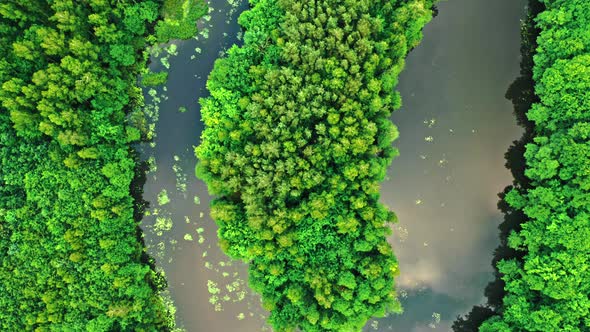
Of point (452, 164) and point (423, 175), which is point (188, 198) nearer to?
point (423, 175)

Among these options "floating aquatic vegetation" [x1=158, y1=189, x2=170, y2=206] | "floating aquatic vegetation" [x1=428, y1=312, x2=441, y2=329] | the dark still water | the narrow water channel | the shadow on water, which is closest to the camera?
→ the shadow on water

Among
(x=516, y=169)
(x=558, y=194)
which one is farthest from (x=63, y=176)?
(x=558, y=194)

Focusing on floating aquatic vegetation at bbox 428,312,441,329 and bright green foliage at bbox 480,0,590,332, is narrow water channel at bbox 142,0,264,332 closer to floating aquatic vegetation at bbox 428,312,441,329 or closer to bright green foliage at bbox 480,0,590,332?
floating aquatic vegetation at bbox 428,312,441,329

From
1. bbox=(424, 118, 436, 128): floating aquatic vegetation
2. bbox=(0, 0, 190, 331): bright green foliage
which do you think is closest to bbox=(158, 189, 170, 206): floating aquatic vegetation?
bbox=(0, 0, 190, 331): bright green foliage

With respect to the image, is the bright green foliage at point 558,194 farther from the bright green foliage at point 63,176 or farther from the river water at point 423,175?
the bright green foliage at point 63,176

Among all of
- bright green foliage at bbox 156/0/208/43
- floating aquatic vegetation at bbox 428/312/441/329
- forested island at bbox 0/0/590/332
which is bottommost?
floating aquatic vegetation at bbox 428/312/441/329

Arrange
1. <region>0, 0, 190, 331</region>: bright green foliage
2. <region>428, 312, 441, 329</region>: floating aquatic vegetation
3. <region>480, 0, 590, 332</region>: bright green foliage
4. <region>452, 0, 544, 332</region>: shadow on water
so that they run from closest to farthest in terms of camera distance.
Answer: <region>480, 0, 590, 332</region>: bright green foliage, <region>0, 0, 190, 331</region>: bright green foliage, <region>452, 0, 544, 332</region>: shadow on water, <region>428, 312, 441, 329</region>: floating aquatic vegetation

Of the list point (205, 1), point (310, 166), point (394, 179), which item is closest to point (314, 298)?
point (310, 166)

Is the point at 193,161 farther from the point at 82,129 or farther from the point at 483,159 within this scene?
the point at 483,159
